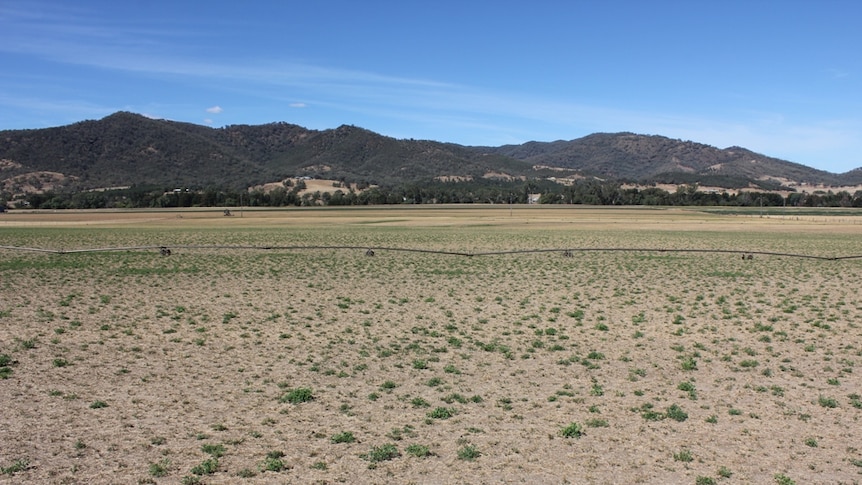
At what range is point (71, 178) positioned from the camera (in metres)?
198

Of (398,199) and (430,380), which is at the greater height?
(398,199)

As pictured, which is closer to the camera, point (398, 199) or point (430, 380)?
point (430, 380)

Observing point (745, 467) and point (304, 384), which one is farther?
point (304, 384)

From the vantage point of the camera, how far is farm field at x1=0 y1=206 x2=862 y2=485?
7.97m

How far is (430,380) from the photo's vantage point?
11562 millimetres

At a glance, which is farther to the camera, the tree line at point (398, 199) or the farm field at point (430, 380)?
the tree line at point (398, 199)

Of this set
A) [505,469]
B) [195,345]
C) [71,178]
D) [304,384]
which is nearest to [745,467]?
[505,469]

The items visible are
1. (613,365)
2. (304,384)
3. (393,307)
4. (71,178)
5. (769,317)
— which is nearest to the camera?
(304,384)

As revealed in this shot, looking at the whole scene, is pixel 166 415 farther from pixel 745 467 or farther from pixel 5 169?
pixel 5 169

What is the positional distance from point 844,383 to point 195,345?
1191 cm

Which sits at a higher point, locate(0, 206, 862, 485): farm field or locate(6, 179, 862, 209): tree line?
locate(6, 179, 862, 209): tree line

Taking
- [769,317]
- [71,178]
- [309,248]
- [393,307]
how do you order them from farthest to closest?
[71,178] → [309,248] → [393,307] → [769,317]

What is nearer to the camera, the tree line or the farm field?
the farm field

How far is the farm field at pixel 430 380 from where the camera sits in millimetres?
7969
